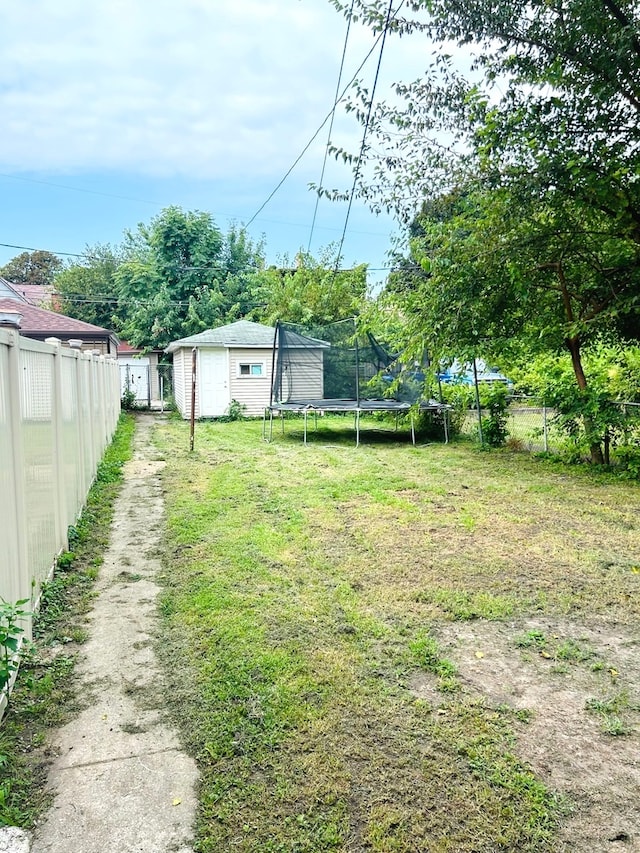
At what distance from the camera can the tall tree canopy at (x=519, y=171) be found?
5914 mm

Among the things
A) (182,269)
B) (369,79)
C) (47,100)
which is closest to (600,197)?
(369,79)

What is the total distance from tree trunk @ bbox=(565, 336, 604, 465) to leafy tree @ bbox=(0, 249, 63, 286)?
42.1m

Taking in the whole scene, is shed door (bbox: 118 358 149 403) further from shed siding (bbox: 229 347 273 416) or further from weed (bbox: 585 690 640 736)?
weed (bbox: 585 690 640 736)

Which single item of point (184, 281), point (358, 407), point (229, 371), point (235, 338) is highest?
point (184, 281)

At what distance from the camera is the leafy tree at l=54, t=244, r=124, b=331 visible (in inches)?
1041

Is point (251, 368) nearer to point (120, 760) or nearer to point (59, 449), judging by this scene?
point (59, 449)

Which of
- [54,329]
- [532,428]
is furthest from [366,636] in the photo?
[54,329]

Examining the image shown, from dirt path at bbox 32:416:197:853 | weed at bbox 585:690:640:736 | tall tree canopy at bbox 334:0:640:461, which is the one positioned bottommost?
weed at bbox 585:690:640:736

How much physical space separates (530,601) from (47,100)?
17570 mm

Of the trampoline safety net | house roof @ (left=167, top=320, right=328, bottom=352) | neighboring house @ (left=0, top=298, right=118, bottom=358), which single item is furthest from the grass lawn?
neighboring house @ (left=0, top=298, right=118, bottom=358)

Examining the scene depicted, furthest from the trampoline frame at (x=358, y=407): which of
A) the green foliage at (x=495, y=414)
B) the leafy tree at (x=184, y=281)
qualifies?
the leafy tree at (x=184, y=281)

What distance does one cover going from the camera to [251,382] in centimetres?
1578

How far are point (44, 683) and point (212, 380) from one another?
43.4ft

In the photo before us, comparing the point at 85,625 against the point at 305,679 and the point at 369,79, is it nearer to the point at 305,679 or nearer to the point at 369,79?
the point at 305,679
